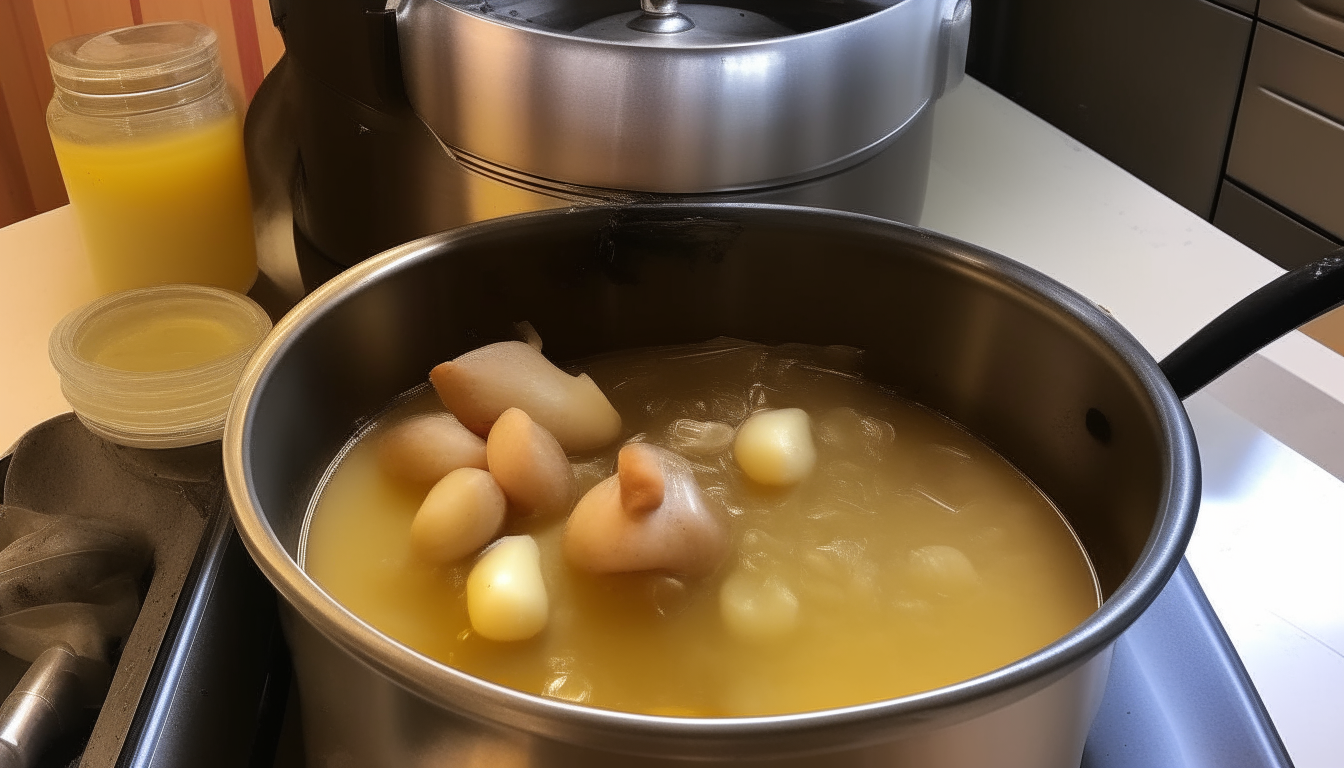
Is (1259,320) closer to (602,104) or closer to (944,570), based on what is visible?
(944,570)

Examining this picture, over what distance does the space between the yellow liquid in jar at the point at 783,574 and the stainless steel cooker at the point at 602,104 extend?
114 mm

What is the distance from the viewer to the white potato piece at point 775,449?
0.53 metres

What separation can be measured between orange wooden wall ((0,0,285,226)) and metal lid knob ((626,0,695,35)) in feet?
2.24

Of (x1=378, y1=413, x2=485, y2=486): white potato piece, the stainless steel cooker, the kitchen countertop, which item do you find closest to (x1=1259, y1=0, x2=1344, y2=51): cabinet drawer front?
the kitchen countertop

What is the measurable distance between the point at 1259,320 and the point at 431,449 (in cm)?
37

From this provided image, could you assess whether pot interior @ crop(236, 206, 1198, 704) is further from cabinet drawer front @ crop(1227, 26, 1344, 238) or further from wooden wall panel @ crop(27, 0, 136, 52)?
cabinet drawer front @ crop(1227, 26, 1344, 238)

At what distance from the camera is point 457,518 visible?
Answer: 1.54 ft

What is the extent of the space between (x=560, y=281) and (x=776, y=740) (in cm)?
33

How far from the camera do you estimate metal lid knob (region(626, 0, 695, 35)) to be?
0.63m

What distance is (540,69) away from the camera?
0.56m

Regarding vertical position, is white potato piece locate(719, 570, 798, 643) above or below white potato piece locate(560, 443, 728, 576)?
below

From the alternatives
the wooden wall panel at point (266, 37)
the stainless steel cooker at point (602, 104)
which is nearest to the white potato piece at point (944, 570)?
the stainless steel cooker at point (602, 104)

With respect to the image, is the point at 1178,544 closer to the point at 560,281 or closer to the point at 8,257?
the point at 560,281

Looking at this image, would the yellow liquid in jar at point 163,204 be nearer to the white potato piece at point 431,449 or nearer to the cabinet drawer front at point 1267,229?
the white potato piece at point 431,449
